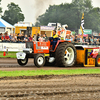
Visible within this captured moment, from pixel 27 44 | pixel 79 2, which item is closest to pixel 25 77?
pixel 27 44

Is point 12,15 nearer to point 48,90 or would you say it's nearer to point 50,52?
point 50,52

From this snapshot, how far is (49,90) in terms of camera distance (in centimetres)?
533

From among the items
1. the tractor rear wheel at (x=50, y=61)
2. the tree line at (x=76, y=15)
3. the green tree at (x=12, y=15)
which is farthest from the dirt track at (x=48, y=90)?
the tree line at (x=76, y=15)

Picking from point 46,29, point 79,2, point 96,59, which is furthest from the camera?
point 79,2

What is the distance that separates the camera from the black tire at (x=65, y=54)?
10031 mm

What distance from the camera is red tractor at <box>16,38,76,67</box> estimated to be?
9914 millimetres

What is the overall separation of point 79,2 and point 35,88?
316 feet

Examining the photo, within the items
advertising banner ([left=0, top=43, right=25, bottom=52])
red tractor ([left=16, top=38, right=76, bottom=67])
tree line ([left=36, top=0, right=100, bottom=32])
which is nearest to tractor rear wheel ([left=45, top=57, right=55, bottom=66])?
red tractor ([left=16, top=38, right=76, bottom=67])

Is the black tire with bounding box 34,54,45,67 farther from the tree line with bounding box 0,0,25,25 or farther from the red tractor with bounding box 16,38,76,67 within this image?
the tree line with bounding box 0,0,25,25

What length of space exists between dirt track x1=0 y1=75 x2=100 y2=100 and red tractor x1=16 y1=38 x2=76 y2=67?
341 centimetres

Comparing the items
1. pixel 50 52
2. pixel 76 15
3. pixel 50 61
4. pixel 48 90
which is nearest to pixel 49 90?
pixel 48 90

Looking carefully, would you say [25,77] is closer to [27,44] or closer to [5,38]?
[27,44]

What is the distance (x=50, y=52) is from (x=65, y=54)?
65 cm

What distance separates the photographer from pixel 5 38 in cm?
1764
